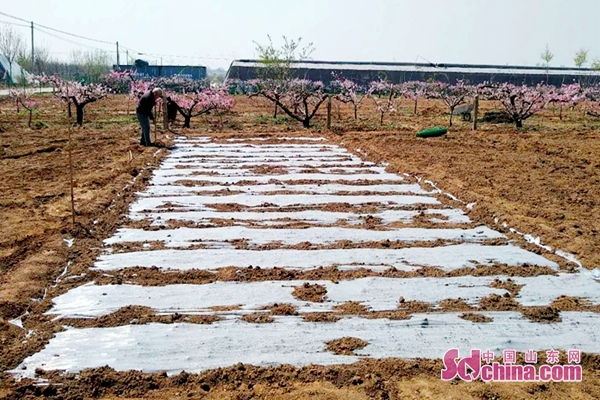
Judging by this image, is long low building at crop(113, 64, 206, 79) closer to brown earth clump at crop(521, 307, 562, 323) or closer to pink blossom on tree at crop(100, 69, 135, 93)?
pink blossom on tree at crop(100, 69, 135, 93)

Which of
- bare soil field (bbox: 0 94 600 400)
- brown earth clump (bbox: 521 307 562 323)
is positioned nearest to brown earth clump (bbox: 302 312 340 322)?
bare soil field (bbox: 0 94 600 400)

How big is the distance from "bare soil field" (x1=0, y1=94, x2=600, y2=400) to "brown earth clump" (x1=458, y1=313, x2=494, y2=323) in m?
0.15

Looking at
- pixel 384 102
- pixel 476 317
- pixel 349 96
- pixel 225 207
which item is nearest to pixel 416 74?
pixel 384 102

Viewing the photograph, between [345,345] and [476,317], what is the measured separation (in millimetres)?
827

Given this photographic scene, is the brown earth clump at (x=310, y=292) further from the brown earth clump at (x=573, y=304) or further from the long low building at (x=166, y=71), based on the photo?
the long low building at (x=166, y=71)

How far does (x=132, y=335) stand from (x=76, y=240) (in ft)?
5.73

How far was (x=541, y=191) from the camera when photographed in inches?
234

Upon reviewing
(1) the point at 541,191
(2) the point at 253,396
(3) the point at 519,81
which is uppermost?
(3) the point at 519,81

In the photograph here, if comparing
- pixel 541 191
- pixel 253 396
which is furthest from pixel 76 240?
pixel 541 191

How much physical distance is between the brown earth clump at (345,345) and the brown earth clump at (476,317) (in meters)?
0.66

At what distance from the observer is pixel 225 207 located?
5289 millimetres

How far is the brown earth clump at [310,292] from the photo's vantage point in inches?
125

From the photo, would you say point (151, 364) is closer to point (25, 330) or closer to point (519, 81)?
point (25, 330)

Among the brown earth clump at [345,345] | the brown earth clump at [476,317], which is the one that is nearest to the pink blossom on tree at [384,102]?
the brown earth clump at [476,317]
